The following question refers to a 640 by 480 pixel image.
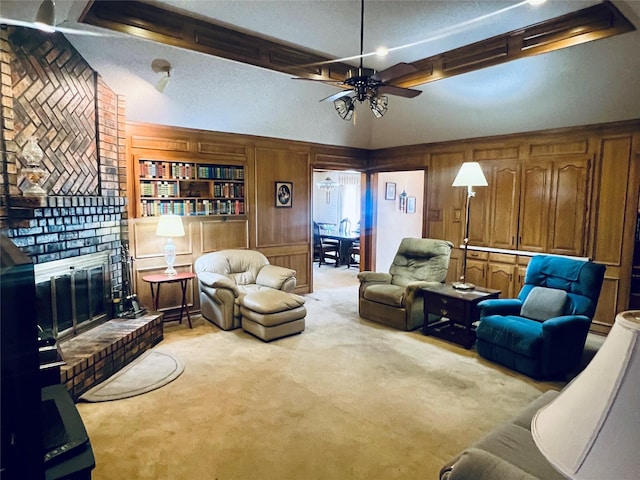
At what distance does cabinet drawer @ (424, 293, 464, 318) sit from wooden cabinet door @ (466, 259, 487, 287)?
5.40ft

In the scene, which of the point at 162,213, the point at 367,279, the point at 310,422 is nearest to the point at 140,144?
the point at 162,213

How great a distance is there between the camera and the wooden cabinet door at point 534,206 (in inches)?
201

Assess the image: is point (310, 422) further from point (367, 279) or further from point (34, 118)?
point (34, 118)

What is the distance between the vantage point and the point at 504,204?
5465 mm

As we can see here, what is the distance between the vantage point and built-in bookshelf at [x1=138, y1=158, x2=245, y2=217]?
4.88 metres

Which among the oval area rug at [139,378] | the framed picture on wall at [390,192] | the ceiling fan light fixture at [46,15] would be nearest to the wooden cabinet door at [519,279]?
the framed picture on wall at [390,192]

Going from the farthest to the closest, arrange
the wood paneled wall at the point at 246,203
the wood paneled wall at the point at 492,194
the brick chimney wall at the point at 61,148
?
the wood paneled wall at the point at 246,203 → the wood paneled wall at the point at 492,194 → the brick chimney wall at the point at 61,148

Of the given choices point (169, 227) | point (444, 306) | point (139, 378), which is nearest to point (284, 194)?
point (169, 227)

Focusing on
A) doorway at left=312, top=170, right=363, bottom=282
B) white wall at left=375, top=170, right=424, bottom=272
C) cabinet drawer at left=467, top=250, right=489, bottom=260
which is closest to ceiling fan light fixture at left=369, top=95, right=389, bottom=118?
cabinet drawer at left=467, top=250, right=489, bottom=260

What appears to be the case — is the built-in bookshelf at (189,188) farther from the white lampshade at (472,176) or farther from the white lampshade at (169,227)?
the white lampshade at (472,176)

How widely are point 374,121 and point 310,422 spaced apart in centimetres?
489

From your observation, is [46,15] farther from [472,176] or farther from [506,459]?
[472,176]

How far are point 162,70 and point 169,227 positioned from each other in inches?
65.4

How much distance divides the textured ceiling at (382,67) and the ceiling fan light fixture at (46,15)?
0.18 ft
